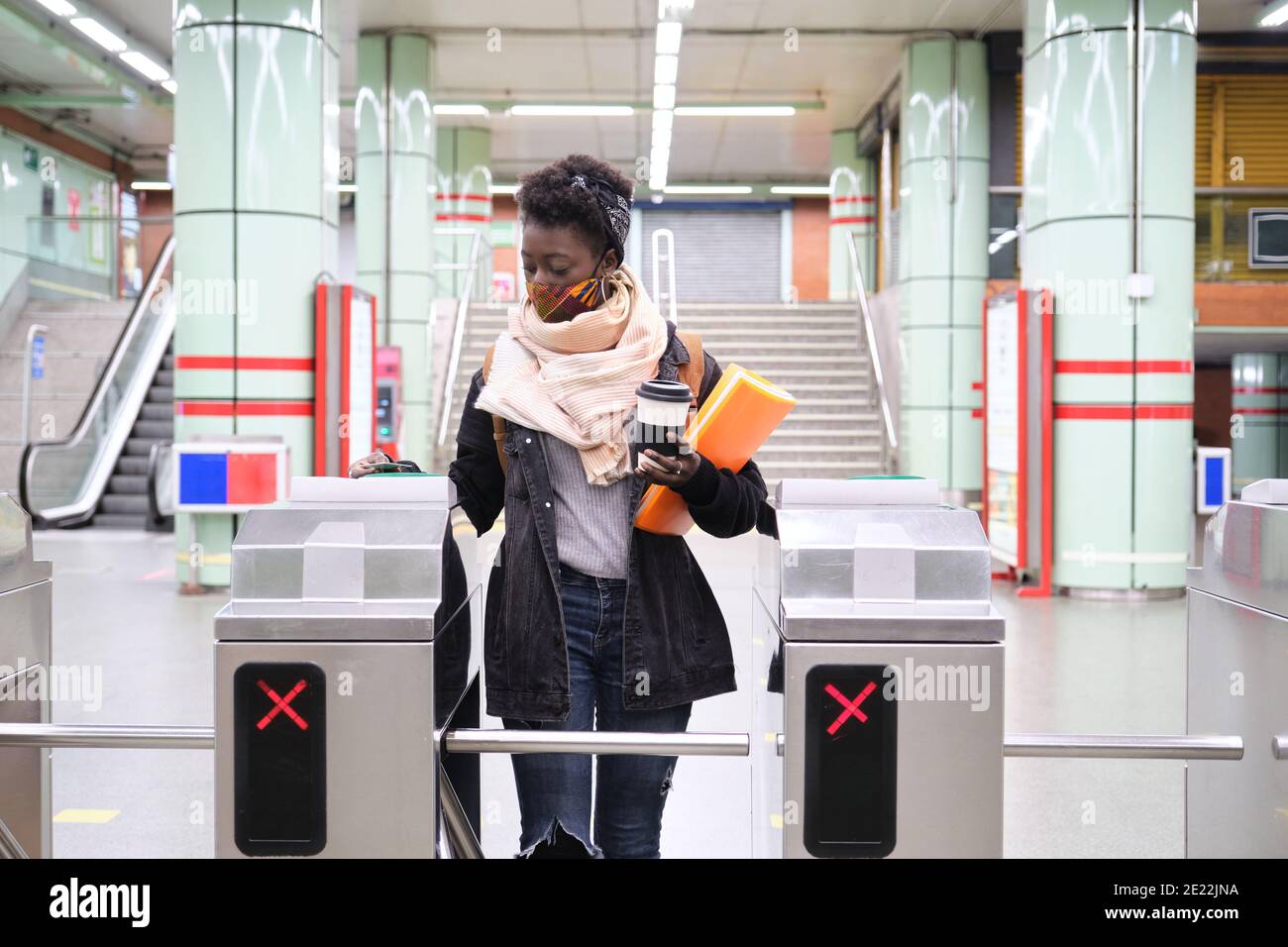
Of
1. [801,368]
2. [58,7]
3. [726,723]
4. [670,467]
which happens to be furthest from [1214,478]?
[58,7]

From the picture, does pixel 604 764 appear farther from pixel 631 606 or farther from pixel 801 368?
pixel 801 368

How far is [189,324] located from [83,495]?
210 inches

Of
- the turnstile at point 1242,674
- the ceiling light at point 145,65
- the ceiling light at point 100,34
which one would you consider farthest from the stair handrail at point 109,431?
the turnstile at point 1242,674

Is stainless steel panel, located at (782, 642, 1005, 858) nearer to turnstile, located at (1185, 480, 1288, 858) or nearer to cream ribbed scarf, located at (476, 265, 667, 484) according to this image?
cream ribbed scarf, located at (476, 265, 667, 484)

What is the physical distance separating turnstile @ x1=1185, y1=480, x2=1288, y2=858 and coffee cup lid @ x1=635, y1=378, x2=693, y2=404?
102 cm

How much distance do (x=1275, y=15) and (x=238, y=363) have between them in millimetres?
10123

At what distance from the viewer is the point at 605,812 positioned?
1.97 metres

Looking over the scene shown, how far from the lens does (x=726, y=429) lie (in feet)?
6.02

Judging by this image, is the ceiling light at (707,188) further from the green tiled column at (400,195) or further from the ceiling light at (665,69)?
the green tiled column at (400,195)

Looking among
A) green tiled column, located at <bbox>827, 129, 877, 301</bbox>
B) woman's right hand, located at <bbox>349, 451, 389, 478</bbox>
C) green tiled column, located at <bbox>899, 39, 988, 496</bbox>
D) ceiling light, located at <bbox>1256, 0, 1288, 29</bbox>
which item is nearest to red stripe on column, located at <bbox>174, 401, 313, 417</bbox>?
woman's right hand, located at <bbox>349, 451, 389, 478</bbox>

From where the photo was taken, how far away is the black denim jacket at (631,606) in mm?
1876

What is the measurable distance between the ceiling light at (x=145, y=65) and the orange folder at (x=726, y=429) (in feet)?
43.0

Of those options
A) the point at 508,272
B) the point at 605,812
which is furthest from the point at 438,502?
the point at 508,272
